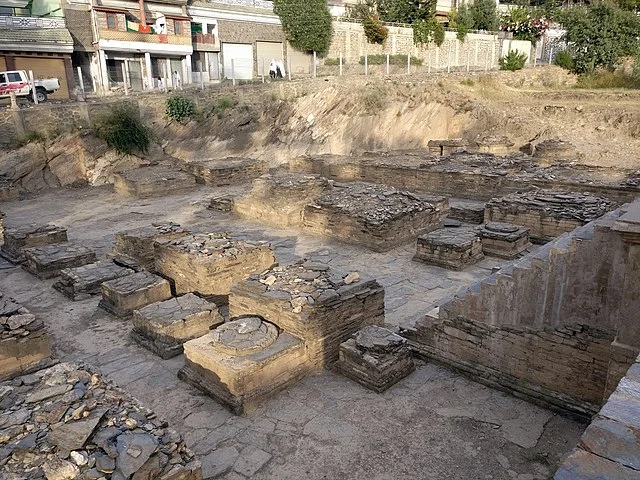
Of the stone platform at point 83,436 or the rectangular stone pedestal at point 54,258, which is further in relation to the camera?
the rectangular stone pedestal at point 54,258

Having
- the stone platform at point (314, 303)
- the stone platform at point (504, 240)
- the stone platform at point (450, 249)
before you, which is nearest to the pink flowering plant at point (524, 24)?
the stone platform at point (504, 240)

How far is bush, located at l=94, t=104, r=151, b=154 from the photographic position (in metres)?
16.5

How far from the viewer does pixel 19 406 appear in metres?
3.68

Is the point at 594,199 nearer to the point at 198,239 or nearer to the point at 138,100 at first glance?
the point at 198,239

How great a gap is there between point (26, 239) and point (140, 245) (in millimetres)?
2242

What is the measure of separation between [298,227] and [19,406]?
743 cm

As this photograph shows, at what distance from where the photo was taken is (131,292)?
6.68 m

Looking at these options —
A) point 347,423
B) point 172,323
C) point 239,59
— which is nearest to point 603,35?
point 239,59

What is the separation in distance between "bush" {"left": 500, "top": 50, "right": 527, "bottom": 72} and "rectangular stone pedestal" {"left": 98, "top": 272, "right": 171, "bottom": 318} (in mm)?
27005

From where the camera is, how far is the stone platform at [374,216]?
925 centimetres

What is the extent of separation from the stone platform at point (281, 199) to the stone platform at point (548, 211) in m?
3.75

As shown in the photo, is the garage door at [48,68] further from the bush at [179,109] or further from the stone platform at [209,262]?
the stone platform at [209,262]

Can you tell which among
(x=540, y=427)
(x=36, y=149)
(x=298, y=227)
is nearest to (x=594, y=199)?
(x=298, y=227)

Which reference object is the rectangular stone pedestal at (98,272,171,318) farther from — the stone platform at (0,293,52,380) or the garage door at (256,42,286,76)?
the garage door at (256,42,286,76)
